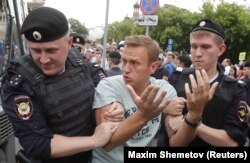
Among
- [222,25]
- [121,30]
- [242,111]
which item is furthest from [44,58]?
[121,30]

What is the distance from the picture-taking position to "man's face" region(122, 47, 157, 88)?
232cm

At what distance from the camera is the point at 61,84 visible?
2203 mm

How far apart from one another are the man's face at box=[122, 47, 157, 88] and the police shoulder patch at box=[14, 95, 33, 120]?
0.61 m

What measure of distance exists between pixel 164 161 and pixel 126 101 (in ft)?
1.42


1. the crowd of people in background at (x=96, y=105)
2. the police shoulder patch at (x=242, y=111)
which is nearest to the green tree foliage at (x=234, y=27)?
the police shoulder patch at (x=242, y=111)

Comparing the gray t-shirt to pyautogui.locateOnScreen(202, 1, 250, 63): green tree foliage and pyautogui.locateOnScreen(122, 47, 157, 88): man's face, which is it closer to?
pyautogui.locateOnScreen(122, 47, 157, 88): man's face

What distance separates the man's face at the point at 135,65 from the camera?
2320 mm

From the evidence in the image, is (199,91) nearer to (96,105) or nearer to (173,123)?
(173,123)

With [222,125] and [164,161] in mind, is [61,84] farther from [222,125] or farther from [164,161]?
[222,125]

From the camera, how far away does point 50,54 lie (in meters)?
2.11

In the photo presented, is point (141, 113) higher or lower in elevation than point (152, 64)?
lower

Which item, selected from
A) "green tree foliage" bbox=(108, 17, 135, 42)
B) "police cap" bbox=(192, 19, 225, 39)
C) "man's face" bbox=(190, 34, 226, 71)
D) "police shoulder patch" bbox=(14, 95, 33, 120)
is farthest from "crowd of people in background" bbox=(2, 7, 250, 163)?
"green tree foliage" bbox=(108, 17, 135, 42)

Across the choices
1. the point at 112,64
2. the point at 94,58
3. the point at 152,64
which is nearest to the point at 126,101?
the point at 152,64

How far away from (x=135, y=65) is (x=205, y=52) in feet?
2.11
